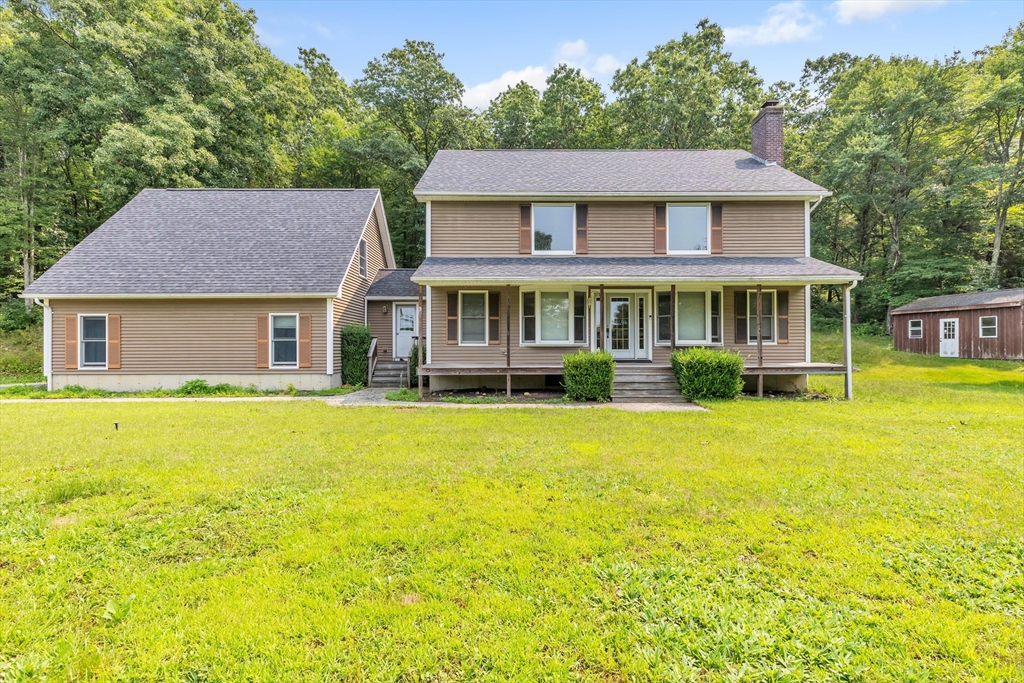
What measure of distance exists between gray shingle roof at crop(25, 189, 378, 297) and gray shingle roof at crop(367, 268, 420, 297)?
1.98 metres

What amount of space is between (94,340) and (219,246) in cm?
421

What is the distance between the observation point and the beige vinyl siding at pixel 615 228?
12.7m

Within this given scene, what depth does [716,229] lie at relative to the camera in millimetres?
12664

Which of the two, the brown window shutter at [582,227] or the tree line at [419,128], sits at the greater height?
the tree line at [419,128]

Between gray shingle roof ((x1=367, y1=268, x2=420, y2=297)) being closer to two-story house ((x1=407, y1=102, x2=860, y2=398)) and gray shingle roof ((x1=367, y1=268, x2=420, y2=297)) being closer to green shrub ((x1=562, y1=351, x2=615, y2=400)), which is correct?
two-story house ((x1=407, y1=102, x2=860, y2=398))

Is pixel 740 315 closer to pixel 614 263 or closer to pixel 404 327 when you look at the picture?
pixel 614 263

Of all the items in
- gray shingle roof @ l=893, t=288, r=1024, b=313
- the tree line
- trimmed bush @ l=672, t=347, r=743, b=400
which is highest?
the tree line

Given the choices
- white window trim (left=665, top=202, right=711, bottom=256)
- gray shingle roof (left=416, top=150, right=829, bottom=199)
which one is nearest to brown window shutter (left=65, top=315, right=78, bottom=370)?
gray shingle roof (left=416, top=150, right=829, bottom=199)

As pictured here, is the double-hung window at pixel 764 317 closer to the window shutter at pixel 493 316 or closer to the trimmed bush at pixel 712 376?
the trimmed bush at pixel 712 376

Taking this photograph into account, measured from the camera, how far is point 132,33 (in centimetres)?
1912

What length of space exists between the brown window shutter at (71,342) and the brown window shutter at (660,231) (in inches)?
653

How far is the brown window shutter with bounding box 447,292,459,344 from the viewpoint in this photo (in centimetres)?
1230

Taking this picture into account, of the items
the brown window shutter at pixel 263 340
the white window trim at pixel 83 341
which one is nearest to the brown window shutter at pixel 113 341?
the white window trim at pixel 83 341

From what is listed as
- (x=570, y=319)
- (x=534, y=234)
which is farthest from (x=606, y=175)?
(x=570, y=319)
